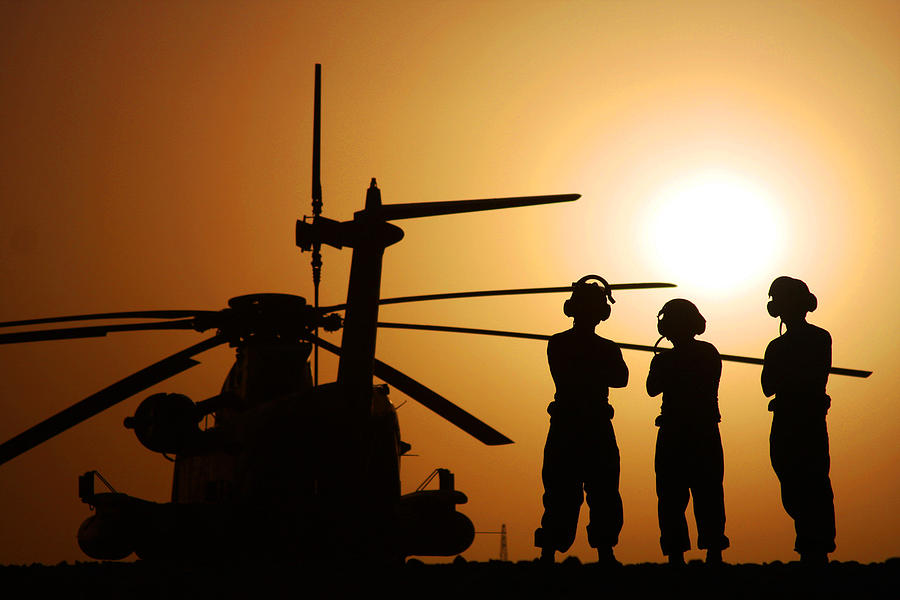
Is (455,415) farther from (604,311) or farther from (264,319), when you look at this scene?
(604,311)

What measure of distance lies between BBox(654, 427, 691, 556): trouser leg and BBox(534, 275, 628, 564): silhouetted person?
405 millimetres

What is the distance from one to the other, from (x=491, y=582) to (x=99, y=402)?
8516 millimetres

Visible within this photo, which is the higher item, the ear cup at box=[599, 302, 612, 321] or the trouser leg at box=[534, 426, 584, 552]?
the ear cup at box=[599, 302, 612, 321]

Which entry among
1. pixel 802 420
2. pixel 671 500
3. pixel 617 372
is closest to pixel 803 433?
pixel 802 420

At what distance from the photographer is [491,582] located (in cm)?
702

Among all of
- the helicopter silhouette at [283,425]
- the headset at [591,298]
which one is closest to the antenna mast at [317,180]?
the helicopter silhouette at [283,425]

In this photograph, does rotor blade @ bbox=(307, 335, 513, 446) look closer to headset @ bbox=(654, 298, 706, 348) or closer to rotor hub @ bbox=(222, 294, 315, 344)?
rotor hub @ bbox=(222, 294, 315, 344)

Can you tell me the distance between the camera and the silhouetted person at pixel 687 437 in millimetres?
8914

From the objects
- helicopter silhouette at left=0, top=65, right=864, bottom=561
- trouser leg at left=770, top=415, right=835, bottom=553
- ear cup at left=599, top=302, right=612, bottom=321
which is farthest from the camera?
helicopter silhouette at left=0, top=65, right=864, bottom=561

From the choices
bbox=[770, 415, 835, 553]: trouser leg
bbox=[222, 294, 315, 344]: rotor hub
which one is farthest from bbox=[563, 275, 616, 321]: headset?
bbox=[222, 294, 315, 344]: rotor hub

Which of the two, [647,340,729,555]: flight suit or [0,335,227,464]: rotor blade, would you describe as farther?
[0,335,227,464]: rotor blade

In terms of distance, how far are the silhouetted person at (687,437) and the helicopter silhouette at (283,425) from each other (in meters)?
2.72

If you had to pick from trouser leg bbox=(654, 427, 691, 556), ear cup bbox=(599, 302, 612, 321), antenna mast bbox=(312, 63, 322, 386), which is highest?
antenna mast bbox=(312, 63, 322, 386)

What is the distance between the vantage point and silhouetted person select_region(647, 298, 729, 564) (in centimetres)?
891
